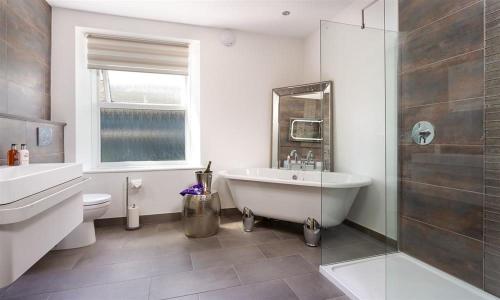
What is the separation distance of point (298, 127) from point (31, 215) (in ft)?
9.31

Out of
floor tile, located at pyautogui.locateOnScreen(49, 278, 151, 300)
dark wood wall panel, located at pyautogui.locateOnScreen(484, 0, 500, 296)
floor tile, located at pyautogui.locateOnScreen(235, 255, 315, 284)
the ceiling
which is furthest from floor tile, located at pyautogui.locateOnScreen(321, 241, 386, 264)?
the ceiling

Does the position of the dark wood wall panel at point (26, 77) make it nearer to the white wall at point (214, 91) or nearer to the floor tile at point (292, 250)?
the white wall at point (214, 91)

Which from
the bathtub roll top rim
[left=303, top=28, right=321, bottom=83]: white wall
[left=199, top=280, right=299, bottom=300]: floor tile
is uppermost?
[left=303, top=28, right=321, bottom=83]: white wall

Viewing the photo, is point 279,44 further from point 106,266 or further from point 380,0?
point 106,266

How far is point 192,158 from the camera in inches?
128

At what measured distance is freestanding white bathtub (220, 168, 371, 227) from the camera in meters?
2.23

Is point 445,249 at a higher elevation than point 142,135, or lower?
lower

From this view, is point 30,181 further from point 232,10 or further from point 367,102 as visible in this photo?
point 367,102

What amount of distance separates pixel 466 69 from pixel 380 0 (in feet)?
3.78

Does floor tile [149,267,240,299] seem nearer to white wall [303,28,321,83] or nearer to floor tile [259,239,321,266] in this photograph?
floor tile [259,239,321,266]

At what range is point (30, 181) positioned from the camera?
41.6 inches

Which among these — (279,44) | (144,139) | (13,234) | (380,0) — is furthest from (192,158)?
(380,0)

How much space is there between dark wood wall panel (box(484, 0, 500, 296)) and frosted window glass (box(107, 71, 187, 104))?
292 cm

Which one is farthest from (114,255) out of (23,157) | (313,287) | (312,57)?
(312,57)
